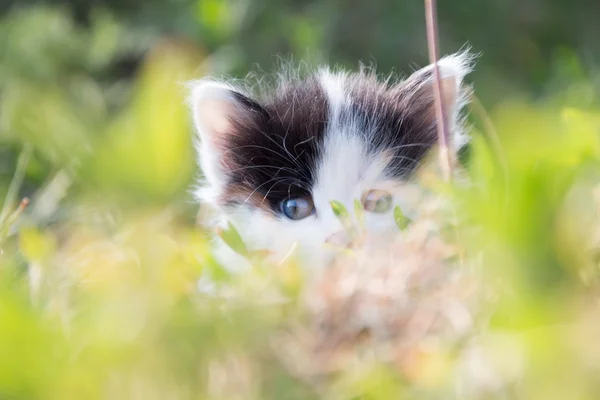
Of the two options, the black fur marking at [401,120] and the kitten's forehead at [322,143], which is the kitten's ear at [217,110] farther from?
the black fur marking at [401,120]

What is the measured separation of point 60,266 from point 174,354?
0.17 metres

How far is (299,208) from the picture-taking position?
887 millimetres

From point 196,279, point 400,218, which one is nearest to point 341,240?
point 400,218

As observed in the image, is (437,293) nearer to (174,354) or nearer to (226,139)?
(174,354)

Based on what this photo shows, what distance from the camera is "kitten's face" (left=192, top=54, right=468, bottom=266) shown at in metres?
0.87

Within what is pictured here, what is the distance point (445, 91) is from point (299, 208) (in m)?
0.23

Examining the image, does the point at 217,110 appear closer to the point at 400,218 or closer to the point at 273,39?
the point at 400,218

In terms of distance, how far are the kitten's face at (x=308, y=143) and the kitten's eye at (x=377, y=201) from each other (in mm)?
16

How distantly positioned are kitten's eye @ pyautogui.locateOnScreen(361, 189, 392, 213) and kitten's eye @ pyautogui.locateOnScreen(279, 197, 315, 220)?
94 millimetres

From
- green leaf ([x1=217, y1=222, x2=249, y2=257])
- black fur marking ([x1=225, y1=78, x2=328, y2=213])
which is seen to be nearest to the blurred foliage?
green leaf ([x1=217, y1=222, x2=249, y2=257])

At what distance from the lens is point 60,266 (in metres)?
0.39

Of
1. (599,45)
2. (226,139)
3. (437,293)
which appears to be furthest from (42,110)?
(599,45)

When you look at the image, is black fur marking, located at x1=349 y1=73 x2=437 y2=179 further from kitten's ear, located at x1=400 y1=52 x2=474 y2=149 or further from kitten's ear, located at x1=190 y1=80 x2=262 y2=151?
kitten's ear, located at x1=190 y1=80 x2=262 y2=151

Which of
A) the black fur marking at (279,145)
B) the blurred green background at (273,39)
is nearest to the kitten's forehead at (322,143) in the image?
the black fur marking at (279,145)
